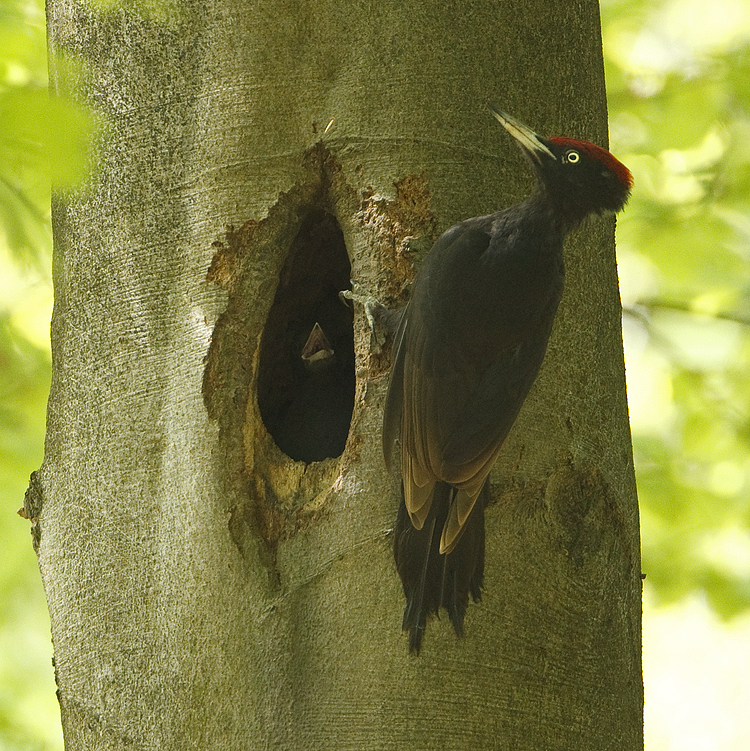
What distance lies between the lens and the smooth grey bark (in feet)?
5.35

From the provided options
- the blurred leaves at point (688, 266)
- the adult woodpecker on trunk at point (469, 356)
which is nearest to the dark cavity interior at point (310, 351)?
the adult woodpecker on trunk at point (469, 356)

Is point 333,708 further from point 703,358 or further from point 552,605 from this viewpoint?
point 703,358

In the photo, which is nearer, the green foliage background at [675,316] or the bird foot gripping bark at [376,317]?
the bird foot gripping bark at [376,317]

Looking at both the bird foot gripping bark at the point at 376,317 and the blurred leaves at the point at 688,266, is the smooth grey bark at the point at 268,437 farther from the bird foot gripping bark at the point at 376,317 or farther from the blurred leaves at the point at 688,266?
the blurred leaves at the point at 688,266

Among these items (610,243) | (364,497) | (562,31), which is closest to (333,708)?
(364,497)

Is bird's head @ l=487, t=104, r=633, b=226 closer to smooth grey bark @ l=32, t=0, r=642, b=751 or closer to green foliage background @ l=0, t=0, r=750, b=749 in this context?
smooth grey bark @ l=32, t=0, r=642, b=751

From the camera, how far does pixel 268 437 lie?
1931mm

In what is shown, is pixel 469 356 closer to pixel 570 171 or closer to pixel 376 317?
pixel 376 317

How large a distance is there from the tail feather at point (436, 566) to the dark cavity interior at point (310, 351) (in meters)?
0.61

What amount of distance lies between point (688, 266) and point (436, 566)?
2.48 metres

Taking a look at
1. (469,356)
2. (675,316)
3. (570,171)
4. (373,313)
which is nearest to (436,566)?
(469,356)

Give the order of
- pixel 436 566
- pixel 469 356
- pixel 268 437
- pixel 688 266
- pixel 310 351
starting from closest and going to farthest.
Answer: pixel 436 566, pixel 469 356, pixel 268 437, pixel 310 351, pixel 688 266

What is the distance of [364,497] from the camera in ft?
5.65

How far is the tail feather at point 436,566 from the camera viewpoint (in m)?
1.60
